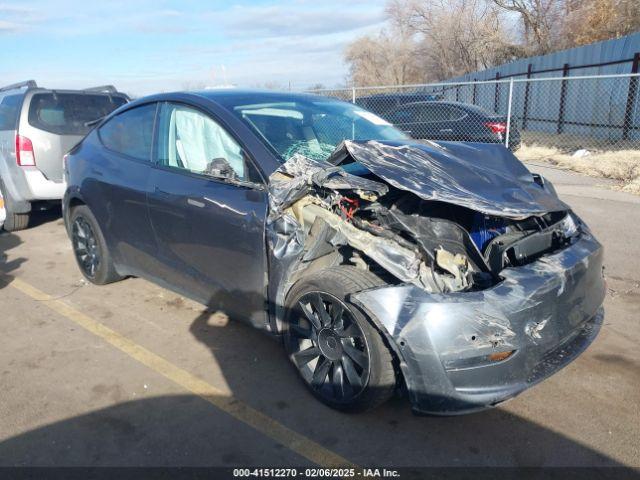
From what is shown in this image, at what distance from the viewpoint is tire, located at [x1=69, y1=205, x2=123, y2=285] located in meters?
4.60

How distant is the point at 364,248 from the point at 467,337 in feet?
2.29

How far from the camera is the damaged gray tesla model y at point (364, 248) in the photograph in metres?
2.47

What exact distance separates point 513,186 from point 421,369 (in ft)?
4.39

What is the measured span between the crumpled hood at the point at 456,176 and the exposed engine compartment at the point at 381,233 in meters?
0.03

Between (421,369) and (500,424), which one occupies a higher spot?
(421,369)

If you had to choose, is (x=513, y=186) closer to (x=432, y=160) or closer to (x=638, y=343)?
(x=432, y=160)

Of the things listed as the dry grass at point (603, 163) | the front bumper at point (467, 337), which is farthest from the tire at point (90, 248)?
the dry grass at point (603, 163)

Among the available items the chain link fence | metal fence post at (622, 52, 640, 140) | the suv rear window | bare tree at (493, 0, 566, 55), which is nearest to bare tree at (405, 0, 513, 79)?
bare tree at (493, 0, 566, 55)

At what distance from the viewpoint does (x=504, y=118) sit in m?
11.1

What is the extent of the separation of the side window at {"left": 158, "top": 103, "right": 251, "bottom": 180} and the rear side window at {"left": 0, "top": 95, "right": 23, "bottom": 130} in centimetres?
403

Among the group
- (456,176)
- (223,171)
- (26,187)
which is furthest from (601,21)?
(223,171)

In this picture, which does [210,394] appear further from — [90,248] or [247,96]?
[90,248]

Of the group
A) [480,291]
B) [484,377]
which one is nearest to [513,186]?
[480,291]

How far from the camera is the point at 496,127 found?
10875 millimetres
